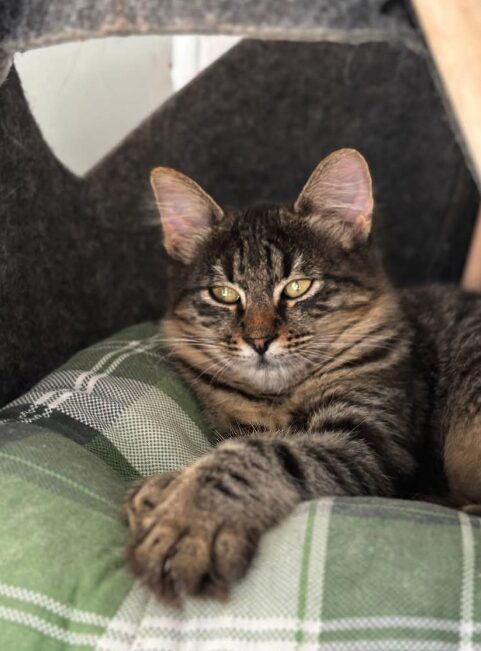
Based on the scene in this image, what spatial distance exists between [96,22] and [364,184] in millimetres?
683

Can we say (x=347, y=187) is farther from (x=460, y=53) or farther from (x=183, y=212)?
(x=460, y=53)

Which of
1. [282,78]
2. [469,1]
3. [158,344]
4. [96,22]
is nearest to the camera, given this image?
[469,1]

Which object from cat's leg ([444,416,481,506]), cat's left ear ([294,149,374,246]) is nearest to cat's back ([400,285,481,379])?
cat's leg ([444,416,481,506])

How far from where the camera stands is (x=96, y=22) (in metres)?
1.07

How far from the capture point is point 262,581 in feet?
3.16

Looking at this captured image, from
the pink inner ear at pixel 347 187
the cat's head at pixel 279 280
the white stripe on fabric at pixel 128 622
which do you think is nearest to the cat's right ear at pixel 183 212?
the cat's head at pixel 279 280

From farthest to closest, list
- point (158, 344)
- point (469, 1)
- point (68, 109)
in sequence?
point (68, 109)
point (158, 344)
point (469, 1)

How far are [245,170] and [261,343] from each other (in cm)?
101

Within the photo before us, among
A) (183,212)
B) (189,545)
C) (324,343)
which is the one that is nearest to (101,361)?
(183,212)

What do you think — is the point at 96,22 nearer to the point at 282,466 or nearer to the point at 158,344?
the point at 282,466

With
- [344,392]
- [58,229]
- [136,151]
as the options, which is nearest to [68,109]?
[136,151]

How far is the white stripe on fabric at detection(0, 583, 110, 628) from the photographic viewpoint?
958 millimetres

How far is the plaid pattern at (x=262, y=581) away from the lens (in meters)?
0.92

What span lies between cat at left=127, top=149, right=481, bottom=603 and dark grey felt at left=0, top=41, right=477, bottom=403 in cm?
29
